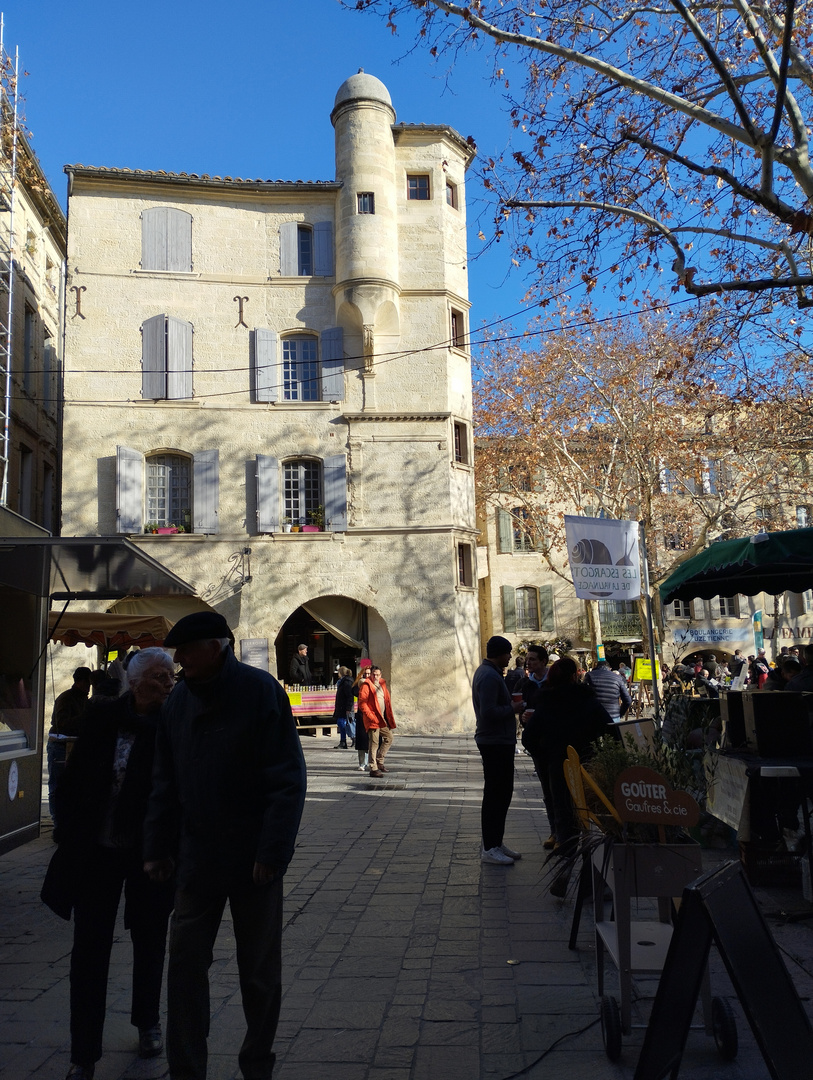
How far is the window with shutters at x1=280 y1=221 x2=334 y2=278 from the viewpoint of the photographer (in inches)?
1012

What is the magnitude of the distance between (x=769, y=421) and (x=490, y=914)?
2006 centimetres

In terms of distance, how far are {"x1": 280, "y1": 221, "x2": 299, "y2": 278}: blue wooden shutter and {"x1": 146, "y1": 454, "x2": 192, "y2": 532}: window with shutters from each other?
230 inches

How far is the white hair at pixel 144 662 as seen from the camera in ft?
14.1

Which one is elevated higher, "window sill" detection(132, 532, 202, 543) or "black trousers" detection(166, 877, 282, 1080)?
"window sill" detection(132, 532, 202, 543)

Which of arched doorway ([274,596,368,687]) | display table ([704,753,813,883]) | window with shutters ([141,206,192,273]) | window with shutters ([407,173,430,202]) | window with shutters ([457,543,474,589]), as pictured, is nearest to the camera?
display table ([704,753,813,883])

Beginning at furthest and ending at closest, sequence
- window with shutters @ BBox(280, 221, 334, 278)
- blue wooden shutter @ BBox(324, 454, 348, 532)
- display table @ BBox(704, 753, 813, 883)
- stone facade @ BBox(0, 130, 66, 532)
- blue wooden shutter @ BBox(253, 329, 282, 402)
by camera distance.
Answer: window with shutters @ BBox(280, 221, 334, 278), blue wooden shutter @ BBox(253, 329, 282, 402), blue wooden shutter @ BBox(324, 454, 348, 532), stone facade @ BBox(0, 130, 66, 532), display table @ BBox(704, 753, 813, 883)

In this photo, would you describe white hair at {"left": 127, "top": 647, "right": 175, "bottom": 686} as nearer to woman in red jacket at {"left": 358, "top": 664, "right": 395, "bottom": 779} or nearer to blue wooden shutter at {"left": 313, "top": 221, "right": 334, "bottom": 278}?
woman in red jacket at {"left": 358, "top": 664, "right": 395, "bottom": 779}

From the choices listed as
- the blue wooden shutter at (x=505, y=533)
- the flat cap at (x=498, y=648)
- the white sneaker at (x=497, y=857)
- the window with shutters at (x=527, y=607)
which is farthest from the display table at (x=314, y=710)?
the blue wooden shutter at (x=505, y=533)

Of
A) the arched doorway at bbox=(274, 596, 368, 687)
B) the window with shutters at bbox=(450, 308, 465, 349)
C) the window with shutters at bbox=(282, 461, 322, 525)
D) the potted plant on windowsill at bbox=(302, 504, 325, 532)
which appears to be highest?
the window with shutters at bbox=(450, 308, 465, 349)

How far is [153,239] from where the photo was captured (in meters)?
25.1

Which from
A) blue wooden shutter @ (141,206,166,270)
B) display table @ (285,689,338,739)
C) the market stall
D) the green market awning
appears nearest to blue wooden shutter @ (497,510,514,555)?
display table @ (285,689,338,739)

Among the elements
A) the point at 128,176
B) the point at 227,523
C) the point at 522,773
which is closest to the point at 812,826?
the point at 522,773

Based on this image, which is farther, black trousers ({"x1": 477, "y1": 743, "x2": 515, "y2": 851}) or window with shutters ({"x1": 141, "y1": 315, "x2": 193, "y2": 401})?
window with shutters ({"x1": 141, "y1": 315, "x2": 193, "y2": 401})

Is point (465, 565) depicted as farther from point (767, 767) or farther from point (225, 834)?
point (225, 834)
